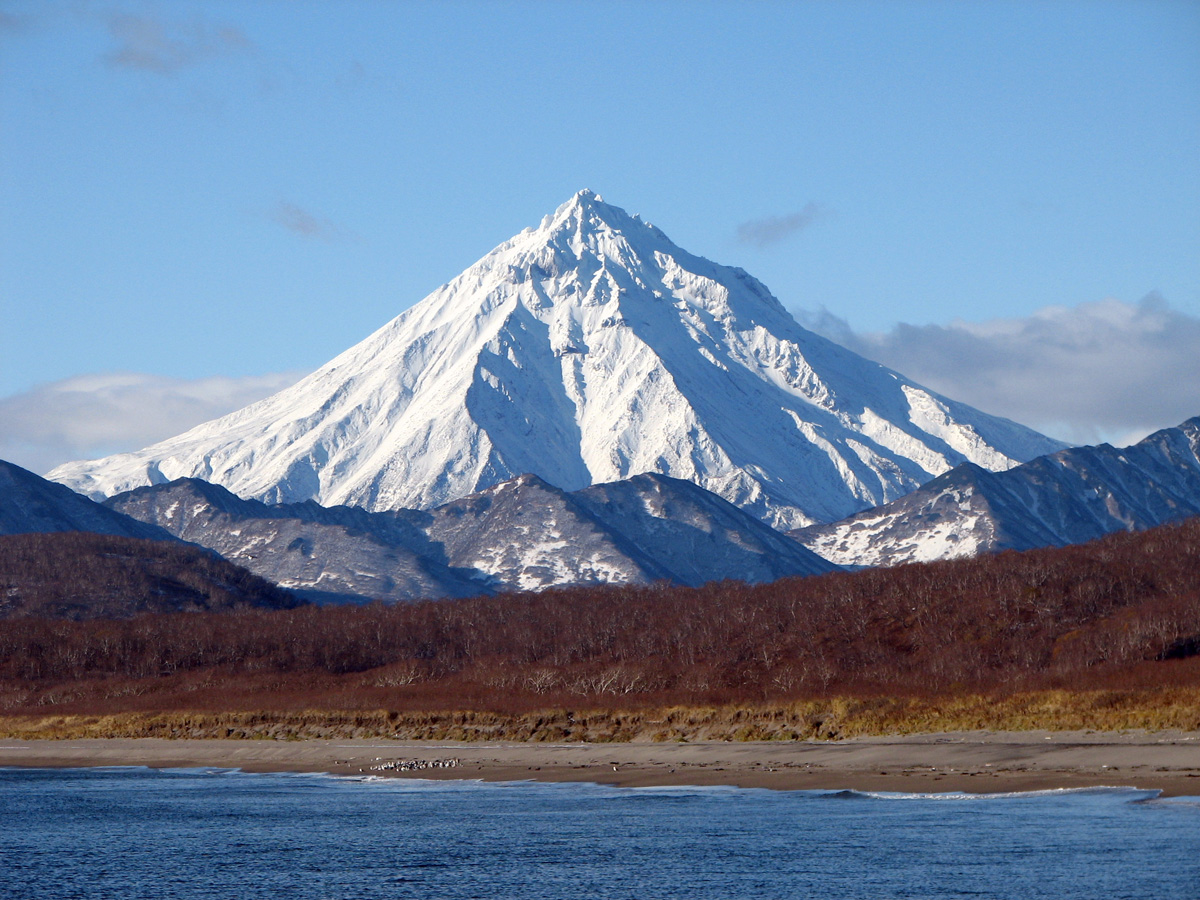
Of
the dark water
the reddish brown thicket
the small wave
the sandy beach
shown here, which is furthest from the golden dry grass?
the dark water

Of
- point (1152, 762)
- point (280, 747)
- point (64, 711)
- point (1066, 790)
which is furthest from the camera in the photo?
point (64, 711)

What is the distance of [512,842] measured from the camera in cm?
5372

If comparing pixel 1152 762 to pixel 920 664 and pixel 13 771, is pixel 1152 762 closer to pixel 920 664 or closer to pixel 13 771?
pixel 920 664

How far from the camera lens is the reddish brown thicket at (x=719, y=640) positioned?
107312 mm

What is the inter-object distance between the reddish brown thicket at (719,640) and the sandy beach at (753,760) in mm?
16622

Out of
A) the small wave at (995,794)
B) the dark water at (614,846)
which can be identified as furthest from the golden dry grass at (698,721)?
the dark water at (614,846)

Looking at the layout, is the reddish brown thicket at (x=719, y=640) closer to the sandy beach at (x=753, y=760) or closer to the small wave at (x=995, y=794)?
the sandy beach at (x=753, y=760)

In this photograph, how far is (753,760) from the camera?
2992 inches

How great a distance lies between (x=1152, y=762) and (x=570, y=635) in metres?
93.6

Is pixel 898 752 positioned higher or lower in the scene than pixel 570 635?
lower

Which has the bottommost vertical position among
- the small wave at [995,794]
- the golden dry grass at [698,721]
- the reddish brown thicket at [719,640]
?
the small wave at [995,794]

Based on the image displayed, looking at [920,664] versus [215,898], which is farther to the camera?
[920,664]

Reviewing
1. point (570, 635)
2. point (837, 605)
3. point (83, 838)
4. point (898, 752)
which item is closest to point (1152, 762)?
point (898, 752)

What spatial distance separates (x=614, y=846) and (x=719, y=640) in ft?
263
